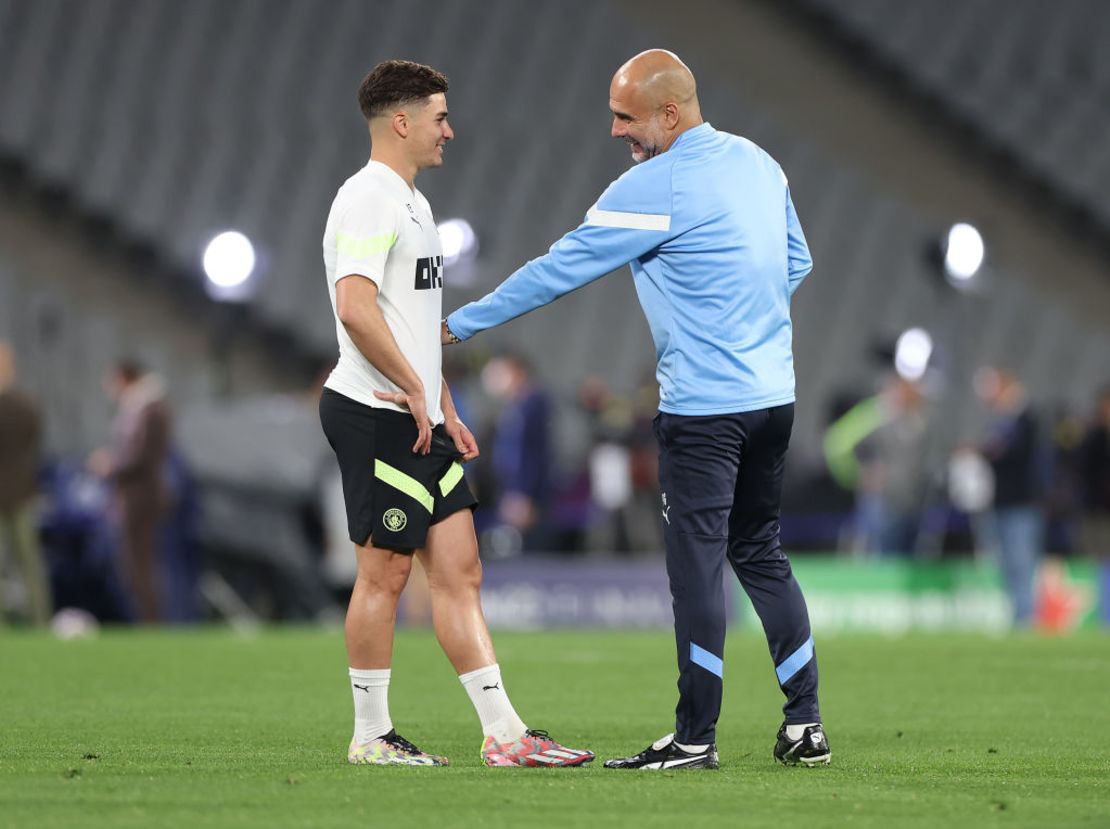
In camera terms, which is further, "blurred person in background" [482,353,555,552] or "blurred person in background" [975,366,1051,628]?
"blurred person in background" [482,353,555,552]

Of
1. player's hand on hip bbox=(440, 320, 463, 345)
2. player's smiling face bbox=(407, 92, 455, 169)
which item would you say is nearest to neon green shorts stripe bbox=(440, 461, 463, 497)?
player's hand on hip bbox=(440, 320, 463, 345)

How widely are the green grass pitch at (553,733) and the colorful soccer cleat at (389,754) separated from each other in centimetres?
10

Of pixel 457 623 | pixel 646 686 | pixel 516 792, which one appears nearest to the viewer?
pixel 516 792

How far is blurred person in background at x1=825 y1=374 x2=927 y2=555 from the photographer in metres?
16.6

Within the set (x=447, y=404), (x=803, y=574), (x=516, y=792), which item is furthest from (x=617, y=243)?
(x=803, y=574)

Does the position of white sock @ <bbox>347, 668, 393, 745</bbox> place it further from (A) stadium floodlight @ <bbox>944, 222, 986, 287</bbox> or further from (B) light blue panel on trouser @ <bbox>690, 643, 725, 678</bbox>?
(A) stadium floodlight @ <bbox>944, 222, 986, 287</bbox>

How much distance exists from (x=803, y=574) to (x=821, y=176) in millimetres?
7195

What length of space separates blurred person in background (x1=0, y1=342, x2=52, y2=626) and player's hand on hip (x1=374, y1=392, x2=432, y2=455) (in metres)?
9.86

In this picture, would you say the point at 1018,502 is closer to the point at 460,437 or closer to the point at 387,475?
the point at 460,437

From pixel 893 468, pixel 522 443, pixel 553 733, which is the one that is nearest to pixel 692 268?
pixel 553 733

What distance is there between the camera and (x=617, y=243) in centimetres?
596

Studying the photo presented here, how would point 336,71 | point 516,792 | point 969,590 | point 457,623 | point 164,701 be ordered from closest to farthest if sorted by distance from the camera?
point 516,792 < point 457,623 < point 164,701 < point 969,590 < point 336,71

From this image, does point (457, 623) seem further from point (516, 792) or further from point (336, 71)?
point (336, 71)

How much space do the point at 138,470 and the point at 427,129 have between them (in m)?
10.0
